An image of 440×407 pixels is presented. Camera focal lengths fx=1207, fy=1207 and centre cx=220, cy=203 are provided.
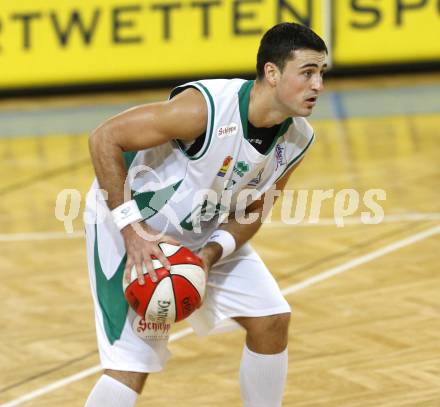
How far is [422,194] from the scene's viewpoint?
844 cm

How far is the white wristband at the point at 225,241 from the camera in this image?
444 cm

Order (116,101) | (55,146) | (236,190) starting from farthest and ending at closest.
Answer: (116,101) < (55,146) < (236,190)

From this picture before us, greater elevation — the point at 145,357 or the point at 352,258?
the point at 145,357

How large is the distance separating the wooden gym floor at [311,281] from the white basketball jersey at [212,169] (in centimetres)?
110

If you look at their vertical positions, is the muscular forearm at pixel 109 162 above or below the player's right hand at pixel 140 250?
above

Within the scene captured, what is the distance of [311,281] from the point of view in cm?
679

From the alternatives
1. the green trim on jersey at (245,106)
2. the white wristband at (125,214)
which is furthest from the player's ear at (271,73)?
the white wristband at (125,214)

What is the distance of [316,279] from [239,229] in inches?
92.3

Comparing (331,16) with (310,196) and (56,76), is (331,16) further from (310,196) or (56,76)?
(310,196)

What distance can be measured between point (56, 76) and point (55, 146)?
1.89 m

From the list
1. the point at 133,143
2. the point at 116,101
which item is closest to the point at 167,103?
the point at 133,143

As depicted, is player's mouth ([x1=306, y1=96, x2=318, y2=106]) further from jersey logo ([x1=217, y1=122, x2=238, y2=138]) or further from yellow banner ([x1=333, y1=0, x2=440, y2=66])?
yellow banner ([x1=333, y1=0, x2=440, y2=66])

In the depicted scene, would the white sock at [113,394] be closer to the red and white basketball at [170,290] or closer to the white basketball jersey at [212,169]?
the red and white basketball at [170,290]

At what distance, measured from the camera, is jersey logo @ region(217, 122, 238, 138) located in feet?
13.7
